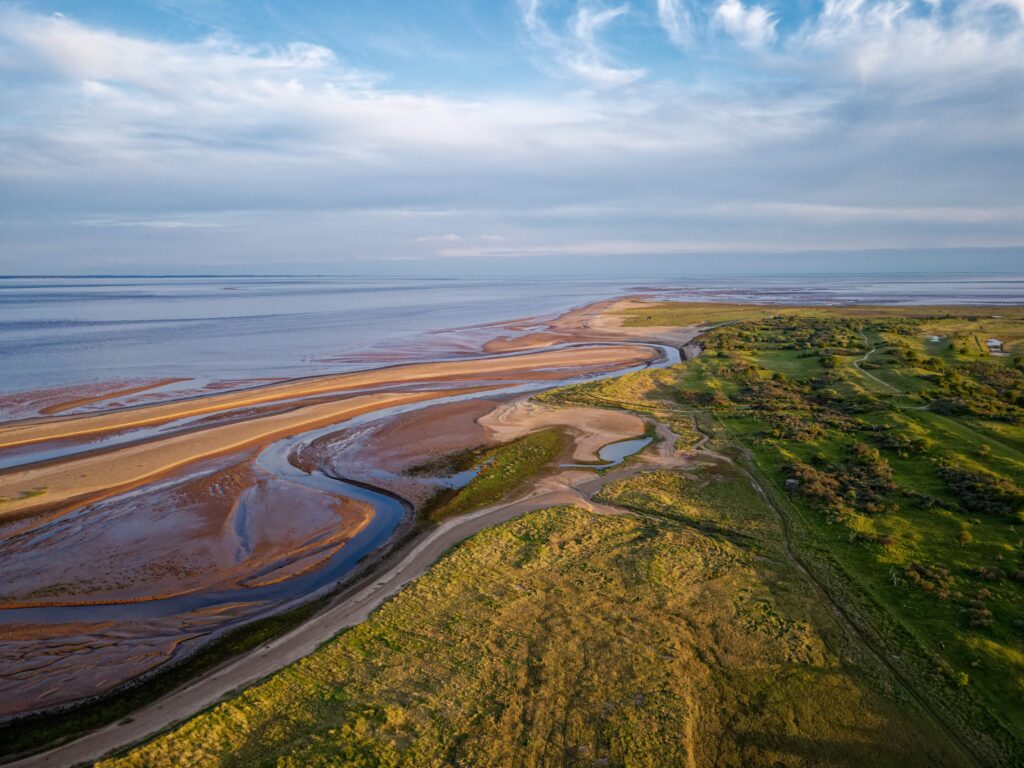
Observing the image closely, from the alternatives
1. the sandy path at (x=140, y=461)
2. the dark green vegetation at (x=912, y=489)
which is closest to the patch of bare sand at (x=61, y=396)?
the sandy path at (x=140, y=461)

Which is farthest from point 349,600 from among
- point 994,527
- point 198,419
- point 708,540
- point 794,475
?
point 198,419

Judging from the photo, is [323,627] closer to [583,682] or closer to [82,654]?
[82,654]

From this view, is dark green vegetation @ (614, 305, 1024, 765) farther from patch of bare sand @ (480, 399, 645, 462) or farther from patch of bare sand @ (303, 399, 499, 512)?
patch of bare sand @ (303, 399, 499, 512)

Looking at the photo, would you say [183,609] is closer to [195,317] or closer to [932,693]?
[932,693]

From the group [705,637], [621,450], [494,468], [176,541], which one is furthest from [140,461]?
[705,637]

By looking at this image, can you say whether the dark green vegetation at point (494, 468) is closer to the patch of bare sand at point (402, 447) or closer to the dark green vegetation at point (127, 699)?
the patch of bare sand at point (402, 447)

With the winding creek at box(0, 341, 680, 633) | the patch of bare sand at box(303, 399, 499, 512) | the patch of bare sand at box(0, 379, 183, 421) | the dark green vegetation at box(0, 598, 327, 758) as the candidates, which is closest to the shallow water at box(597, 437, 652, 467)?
the winding creek at box(0, 341, 680, 633)
